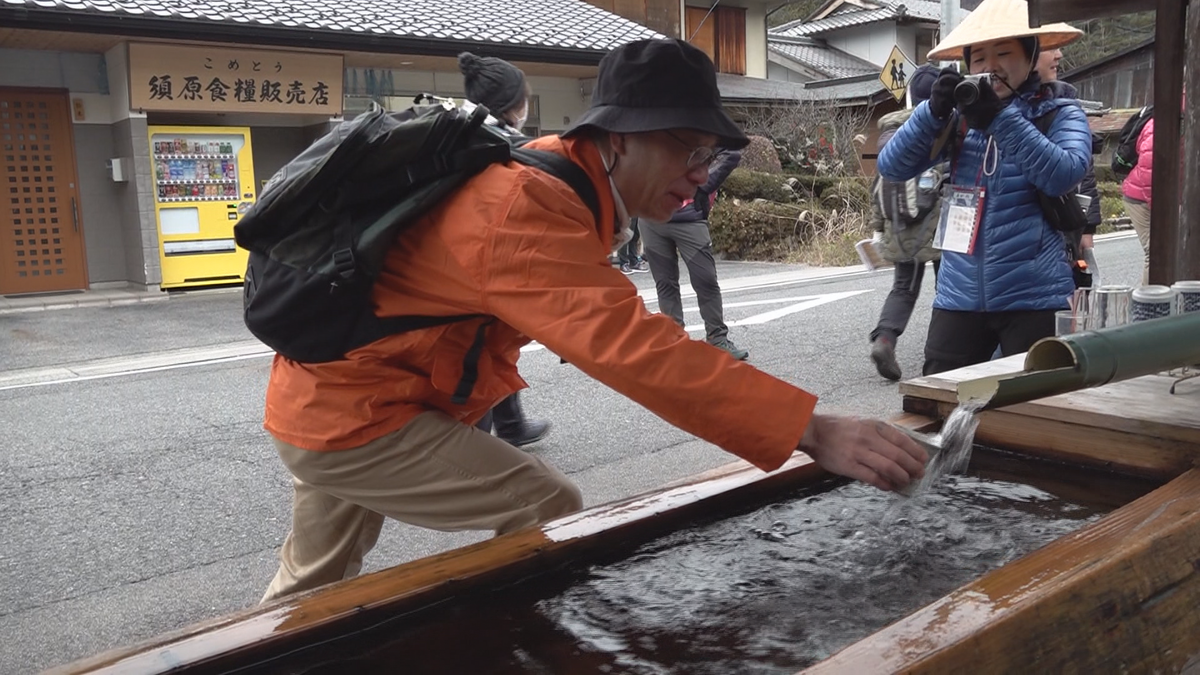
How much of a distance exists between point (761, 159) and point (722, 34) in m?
6.70

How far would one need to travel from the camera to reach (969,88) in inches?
141

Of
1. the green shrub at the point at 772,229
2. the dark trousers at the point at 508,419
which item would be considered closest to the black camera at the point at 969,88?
the dark trousers at the point at 508,419

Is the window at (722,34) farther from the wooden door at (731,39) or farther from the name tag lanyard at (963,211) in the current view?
the name tag lanyard at (963,211)

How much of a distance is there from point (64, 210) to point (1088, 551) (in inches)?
565

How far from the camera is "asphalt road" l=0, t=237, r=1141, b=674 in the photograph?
3682 mm

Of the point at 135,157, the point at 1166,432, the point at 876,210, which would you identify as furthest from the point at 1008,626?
the point at 135,157

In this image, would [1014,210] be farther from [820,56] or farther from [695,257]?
[820,56]

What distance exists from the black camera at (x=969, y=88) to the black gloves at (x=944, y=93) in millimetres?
30

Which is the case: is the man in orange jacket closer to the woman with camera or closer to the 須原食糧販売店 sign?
the woman with camera

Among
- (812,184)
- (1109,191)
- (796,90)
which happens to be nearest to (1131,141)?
(812,184)

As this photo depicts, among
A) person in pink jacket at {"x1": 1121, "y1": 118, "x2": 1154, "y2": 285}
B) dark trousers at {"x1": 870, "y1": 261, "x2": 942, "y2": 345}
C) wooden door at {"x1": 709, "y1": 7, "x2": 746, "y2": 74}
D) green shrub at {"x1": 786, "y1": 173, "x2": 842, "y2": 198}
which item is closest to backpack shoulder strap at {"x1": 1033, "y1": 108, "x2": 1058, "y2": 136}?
dark trousers at {"x1": 870, "y1": 261, "x2": 942, "y2": 345}

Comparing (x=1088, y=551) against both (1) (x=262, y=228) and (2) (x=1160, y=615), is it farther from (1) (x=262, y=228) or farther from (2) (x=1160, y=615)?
(1) (x=262, y=228)

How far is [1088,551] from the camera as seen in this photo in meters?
1.76

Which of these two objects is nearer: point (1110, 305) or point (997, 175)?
point (1110, 305)
